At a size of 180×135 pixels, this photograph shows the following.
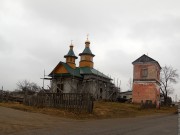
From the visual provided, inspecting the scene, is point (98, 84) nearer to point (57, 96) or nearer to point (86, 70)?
point (86, 70)

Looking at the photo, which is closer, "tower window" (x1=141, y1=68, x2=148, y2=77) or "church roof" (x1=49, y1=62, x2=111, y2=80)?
"tower window" (x1=141, y1=68, x2=148, y2=77)

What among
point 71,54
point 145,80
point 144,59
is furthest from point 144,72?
point 71,54

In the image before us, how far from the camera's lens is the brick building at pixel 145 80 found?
50.6 metres

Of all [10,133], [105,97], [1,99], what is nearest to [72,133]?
[10,133]

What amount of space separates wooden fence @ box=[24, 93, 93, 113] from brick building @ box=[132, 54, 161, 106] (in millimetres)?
25317

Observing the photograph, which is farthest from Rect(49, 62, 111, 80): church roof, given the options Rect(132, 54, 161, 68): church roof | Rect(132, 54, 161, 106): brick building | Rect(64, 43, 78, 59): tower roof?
Rect(132, 54, 161, 68): church roof

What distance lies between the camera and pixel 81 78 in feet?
173

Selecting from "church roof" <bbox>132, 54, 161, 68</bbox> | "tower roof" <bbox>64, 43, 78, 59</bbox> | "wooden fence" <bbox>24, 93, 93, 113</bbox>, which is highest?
"tower roof" <bbox>64, 43, 78, 59</bbox>

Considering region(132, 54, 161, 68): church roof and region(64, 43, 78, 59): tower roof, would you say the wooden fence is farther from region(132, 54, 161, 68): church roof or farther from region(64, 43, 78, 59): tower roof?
region(132, 54, 161, 68): church roof

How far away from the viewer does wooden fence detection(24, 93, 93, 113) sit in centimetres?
2553

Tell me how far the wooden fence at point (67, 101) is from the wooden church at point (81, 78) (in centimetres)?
2106

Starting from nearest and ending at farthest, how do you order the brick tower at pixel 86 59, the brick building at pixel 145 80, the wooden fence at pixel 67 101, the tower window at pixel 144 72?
1. the wooden fence at pixel 67 101
2. the brick building at pixel 145 80
3. the tower window at pixel 144 72
4. the brick tower at pixel 86 59

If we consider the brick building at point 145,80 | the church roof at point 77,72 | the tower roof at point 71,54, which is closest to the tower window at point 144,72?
the brick building at point 145,80

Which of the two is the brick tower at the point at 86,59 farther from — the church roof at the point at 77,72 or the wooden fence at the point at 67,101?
the wooden fence at the point at 67,101
